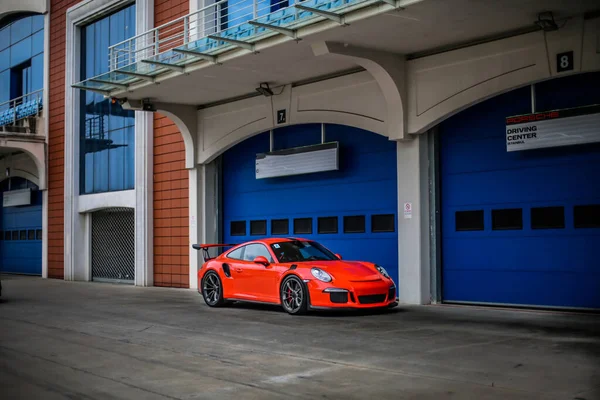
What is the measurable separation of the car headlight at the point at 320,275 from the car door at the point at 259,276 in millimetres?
928

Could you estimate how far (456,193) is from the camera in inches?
575

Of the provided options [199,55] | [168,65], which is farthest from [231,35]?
[168,65]

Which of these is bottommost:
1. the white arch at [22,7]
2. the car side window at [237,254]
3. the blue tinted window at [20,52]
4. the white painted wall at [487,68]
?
the car side window at [237,254]

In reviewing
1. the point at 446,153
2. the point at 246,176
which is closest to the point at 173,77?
the point at 246,176

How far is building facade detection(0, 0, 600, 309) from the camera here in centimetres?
1257

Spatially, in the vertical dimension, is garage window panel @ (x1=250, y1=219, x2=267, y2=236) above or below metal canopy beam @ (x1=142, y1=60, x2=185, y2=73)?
below

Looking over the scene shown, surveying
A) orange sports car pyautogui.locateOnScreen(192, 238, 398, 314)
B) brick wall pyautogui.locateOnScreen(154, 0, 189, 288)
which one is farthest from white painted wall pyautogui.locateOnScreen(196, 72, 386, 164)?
orange sports car pyautogui.locateOnScreen(192, 238, 398, 314)

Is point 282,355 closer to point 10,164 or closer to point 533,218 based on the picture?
point 533,218

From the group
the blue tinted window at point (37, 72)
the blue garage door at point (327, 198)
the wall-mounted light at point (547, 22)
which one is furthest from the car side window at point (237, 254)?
the blue tinted window at point (37, 72)

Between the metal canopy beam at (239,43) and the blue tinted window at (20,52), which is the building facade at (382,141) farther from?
the blue tinted window at (20,52)

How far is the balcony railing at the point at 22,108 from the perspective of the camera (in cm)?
2886

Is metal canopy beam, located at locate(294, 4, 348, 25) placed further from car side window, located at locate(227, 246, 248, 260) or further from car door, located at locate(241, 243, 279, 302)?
car side window, located at locate(227, 246, 248, 260)

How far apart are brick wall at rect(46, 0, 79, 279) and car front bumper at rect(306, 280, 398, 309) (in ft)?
55.9

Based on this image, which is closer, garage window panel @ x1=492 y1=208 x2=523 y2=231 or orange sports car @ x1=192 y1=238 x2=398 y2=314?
orange sports car @ x1=192 y1=238 x2=398 y2=314
